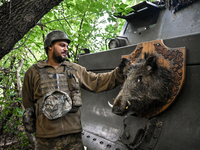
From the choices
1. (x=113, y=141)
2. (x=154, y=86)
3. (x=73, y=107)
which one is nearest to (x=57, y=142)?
(x=73, y=107)

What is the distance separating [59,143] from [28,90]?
102cm

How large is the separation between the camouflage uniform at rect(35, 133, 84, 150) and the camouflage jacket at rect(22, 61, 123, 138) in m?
0.11

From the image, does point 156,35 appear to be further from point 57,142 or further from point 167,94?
point 57,142

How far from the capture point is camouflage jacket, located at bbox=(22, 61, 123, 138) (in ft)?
8.34

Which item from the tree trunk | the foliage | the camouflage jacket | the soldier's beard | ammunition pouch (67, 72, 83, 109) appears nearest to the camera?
the tree trunk

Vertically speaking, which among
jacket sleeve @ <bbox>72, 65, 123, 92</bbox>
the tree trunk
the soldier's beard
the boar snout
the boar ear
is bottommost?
the boar snout

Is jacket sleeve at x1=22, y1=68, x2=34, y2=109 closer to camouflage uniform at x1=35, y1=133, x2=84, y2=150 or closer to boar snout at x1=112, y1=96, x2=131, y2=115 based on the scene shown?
camouflage uniform at x1=35, y1=133, x2=84, y2=150

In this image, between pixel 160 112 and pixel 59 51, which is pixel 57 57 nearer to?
pixel 59 51

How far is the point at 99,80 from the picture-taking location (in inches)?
120

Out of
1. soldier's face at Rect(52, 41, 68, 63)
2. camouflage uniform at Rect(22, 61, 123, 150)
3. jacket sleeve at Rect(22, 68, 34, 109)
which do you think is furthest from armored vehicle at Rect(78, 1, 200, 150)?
jacket sleeve at Rect(22, 68, 34, 109)

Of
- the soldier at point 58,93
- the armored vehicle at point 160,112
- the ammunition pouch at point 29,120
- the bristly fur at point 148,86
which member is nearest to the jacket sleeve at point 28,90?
the soldier at point 58,93

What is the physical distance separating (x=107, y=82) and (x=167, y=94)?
3.30ft

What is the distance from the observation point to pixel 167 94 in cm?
230

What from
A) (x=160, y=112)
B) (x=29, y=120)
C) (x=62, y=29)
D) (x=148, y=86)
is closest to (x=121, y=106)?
(x=148, y=86)
